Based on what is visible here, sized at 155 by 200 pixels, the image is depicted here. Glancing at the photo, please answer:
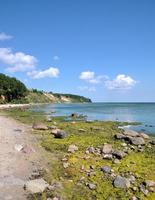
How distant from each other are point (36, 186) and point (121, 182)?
15.8 feet

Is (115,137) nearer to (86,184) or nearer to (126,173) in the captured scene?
(126,173)

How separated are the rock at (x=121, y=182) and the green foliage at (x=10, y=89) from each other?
490ft

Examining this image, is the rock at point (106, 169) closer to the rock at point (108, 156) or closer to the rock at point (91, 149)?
the rock at point (108, 156)

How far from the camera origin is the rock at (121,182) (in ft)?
59.1

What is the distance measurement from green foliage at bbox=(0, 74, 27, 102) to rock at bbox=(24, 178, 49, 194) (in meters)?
149

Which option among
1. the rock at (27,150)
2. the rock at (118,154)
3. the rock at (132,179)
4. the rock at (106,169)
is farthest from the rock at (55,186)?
the rock at (27,150)

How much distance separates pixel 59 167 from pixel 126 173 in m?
4.55

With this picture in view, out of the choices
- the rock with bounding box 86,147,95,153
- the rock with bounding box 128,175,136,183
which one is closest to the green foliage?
the rock with bounding box 86,147,95,153

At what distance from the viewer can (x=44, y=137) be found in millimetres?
34844

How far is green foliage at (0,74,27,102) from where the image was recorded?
165750 mm

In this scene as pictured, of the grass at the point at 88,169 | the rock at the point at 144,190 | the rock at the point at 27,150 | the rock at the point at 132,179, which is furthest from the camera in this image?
the rock at the point at 27,150

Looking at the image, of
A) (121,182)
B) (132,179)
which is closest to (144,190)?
(121,182)

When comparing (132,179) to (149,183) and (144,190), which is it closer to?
(149,183)

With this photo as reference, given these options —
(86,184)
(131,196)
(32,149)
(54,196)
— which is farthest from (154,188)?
(32,149)
